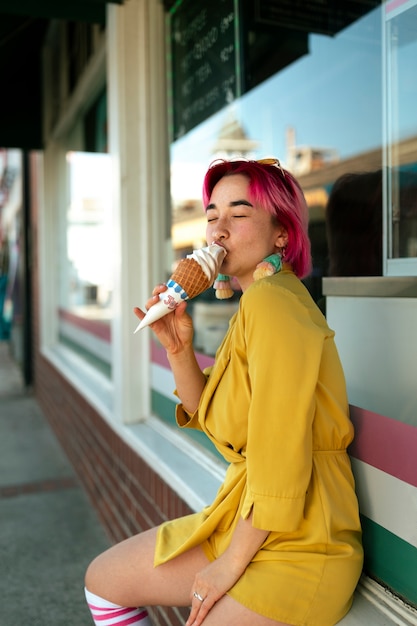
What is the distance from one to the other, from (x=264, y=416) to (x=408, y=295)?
1.99ft

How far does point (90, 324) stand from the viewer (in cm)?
554

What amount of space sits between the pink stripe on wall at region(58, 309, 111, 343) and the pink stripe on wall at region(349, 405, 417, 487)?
319 cm

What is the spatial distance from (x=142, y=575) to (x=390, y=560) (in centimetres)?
63

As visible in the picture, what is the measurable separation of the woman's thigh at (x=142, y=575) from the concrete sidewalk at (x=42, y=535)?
4.41ft

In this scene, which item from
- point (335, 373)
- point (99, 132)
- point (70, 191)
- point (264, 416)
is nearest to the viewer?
point (264, 416)

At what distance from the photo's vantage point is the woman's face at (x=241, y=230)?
159cm

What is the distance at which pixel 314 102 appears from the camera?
15.2 feet

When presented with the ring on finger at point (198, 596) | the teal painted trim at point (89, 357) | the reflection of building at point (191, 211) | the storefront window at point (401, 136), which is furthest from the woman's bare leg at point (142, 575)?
the teal painted trim at point (89, 357)

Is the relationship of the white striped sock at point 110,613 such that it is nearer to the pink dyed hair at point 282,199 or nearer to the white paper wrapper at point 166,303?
the white paper wrapper at point 166,303

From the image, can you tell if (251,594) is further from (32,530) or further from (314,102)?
(314,102)

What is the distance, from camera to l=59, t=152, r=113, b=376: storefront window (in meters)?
5.07

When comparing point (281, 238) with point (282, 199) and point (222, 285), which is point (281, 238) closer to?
point (282, 199)

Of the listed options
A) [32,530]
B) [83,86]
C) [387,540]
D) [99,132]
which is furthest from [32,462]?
[387,540]

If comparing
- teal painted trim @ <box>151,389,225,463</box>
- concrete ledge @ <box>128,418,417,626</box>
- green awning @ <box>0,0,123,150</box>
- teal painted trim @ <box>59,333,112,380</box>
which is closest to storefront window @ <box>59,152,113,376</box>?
teal painted trim @ <box>59,333,112,380</box>
